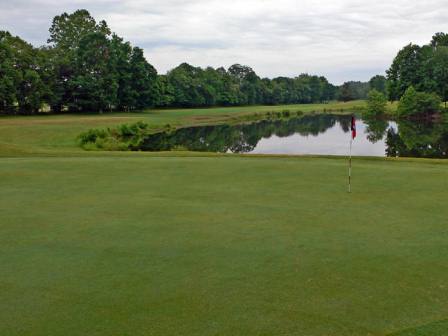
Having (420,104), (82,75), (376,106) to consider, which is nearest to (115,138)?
(82,75)

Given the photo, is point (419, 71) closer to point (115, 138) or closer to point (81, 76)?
point (81, 76)

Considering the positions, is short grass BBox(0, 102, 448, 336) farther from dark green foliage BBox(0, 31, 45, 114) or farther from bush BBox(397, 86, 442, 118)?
bush BBox(397, 86, 442, 118)

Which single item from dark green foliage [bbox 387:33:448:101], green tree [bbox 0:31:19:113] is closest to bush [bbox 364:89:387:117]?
dark green foliage [bbox 387:33:448:101]

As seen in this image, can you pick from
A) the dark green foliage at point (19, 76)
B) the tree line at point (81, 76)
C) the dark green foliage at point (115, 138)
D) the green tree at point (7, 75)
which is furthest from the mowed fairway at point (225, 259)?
the tree line at point (81, 76)

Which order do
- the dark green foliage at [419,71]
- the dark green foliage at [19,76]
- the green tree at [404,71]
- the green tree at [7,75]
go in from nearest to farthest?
1. the green tree at [7,75]
2. the dark green foliage at [19,76]
3. the dark green foliage at [419,71]
4. the green tree at [404,71]

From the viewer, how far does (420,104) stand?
224 feet

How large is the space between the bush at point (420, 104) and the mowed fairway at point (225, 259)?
6262 cm

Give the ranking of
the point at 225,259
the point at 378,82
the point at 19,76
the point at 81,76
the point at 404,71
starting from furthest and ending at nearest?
the point at 378,82 < the point at 404,71 < the point at 81,76 < the point at 19,76 < the point at 225,259

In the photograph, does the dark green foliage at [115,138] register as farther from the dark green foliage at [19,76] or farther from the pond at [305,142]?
the dark green foliage at [19,76]

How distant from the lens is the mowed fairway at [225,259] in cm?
483

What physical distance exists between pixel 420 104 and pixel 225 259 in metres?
69.8

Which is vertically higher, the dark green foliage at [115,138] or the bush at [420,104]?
the bush at [420,104]

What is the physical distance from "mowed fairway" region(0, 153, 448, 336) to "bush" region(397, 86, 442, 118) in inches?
2465

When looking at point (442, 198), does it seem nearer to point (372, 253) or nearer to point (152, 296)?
point (372, 253)
